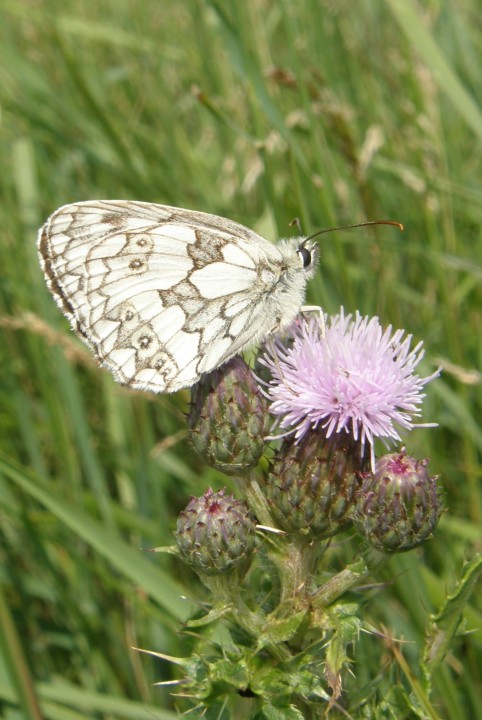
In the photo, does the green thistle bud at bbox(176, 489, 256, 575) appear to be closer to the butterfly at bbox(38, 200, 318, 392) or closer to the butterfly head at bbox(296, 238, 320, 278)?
the butterfly at bbox(38, 200, 318, 392)

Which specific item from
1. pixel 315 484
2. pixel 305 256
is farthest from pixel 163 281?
pixel 315 484

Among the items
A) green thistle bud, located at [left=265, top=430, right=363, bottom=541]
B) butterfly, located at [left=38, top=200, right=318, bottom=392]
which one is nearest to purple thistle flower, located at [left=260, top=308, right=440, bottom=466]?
green thistle bud, located at [left=265, top=430, right=363, bottom=541]

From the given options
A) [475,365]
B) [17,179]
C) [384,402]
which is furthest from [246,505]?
[17,179]

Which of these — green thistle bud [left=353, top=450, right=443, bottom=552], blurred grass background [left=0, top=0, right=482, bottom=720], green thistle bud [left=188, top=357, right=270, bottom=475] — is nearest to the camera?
green thistle bud [left=353, top=450, right=443, bottom=552]

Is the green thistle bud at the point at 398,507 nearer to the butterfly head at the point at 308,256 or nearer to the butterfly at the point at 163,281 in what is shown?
the butterfly at the point at 163,281

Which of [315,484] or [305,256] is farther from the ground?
[305,256]

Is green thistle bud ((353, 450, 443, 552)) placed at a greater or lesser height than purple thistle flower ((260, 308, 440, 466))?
lesser

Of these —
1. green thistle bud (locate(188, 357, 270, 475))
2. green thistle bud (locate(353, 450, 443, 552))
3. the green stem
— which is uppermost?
green thistle bud (locate(188, 357, 270, 475))

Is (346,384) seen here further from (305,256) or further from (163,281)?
(163,281)
